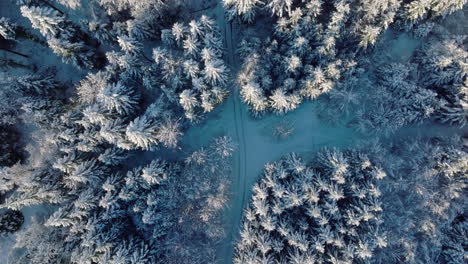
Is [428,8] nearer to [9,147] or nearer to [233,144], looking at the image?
[233,144]

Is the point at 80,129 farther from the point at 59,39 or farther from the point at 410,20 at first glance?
the point at 410,20

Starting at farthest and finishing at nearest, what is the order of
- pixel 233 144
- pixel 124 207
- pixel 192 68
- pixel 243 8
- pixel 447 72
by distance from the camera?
1. pixel 233 144
2. pixel 447 72
3. pixel 124 207
4. pixel 243 8
5. pixel 192 68

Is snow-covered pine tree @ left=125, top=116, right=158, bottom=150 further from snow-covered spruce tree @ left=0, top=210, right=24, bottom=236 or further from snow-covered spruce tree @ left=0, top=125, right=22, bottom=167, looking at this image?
snow-covered spruce tree @ left=0, top=210, right=24, bottom=236

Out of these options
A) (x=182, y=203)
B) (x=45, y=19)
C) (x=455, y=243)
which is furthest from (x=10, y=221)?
(x=455, y=243)

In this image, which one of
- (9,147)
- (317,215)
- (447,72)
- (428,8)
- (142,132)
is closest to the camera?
(142,132)

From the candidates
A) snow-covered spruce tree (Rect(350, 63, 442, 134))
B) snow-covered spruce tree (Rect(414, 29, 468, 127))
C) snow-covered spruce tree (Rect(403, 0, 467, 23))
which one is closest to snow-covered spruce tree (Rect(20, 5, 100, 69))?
snow-covered spruce tree (Rect(350, 63, 442, 134))

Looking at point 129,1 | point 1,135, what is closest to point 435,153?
point 129,1
